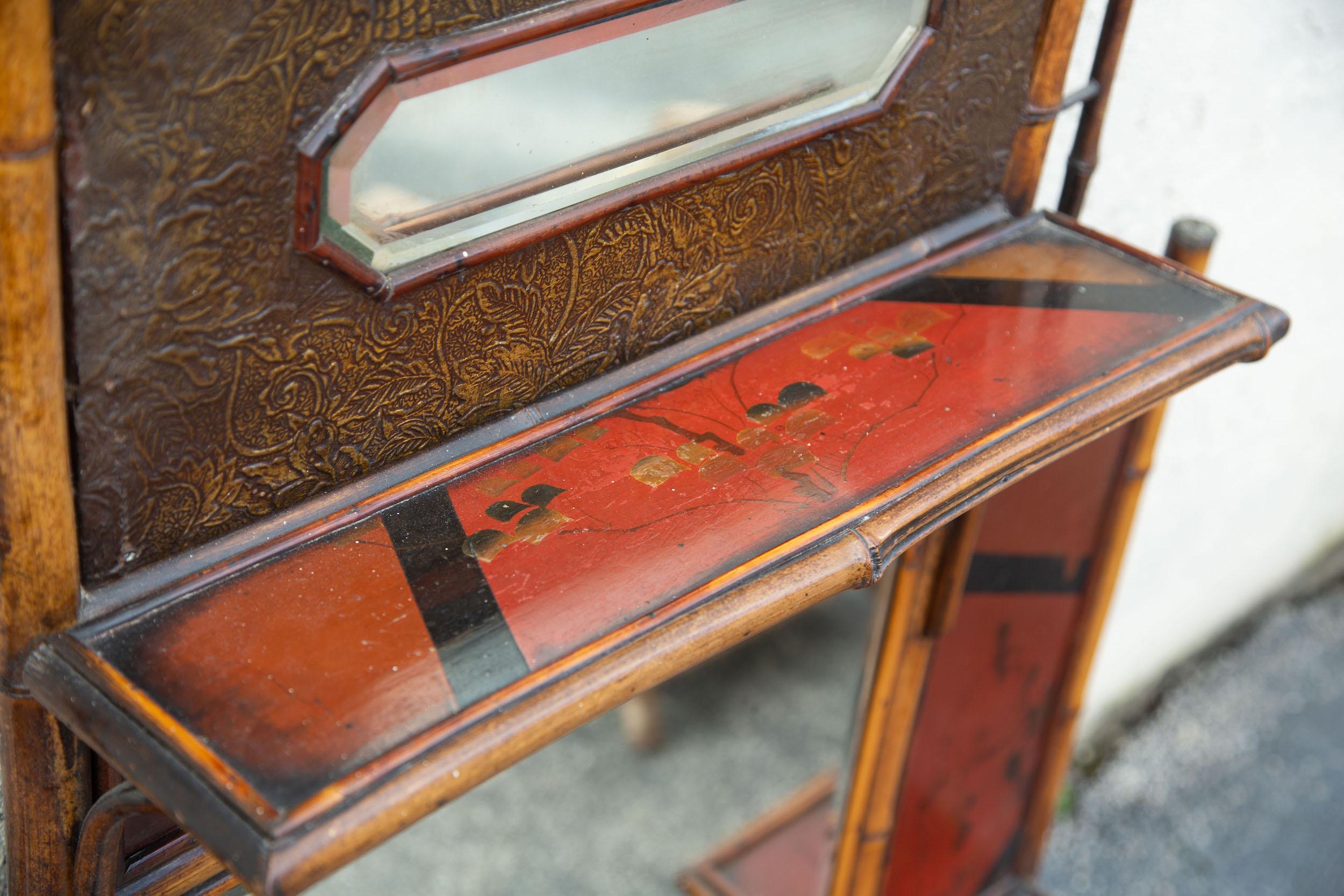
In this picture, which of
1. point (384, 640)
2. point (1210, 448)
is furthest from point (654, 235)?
point (1210, 448)

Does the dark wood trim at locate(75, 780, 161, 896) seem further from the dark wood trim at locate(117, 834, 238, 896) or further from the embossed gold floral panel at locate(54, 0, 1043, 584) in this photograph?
the embossed gold floral panel at locate(54, 0, 1043, 584)

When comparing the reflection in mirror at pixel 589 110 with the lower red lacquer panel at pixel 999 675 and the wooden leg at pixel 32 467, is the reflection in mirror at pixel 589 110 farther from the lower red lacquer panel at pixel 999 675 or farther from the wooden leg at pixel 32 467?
the lower red lacquer panel at pixel 999 675

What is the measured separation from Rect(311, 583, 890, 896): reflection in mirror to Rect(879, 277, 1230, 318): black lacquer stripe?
1.12 m

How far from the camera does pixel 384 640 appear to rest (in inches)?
31.9

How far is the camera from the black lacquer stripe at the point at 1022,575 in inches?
60.6

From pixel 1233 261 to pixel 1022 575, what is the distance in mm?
784

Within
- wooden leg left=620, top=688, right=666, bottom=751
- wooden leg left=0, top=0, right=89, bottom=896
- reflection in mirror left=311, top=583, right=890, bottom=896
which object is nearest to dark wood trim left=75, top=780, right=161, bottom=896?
wooden leg left=0, top=0, right=89, bottom=896

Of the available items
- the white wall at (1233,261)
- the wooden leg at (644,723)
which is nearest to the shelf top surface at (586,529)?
the white wall at (1233,261)

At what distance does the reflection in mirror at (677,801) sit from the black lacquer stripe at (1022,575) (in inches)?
22.6

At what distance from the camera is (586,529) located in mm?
897

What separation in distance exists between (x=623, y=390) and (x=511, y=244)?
178 mm

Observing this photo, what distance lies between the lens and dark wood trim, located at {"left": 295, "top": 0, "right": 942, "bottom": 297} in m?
0.80

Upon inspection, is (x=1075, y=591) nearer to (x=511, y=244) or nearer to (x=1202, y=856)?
(x=1202, y=856)

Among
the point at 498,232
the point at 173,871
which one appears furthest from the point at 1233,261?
the point at 173,871
